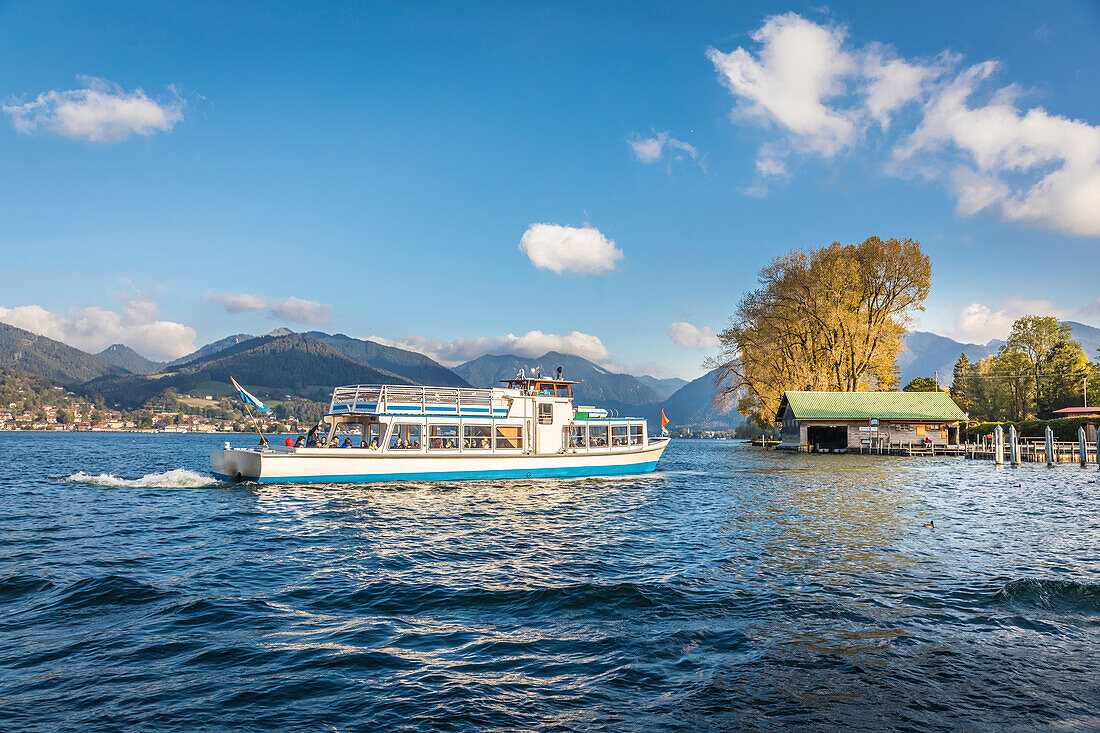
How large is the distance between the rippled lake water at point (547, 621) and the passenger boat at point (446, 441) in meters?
7.28

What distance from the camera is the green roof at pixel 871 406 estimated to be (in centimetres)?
5981

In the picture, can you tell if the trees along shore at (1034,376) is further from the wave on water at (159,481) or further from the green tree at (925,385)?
the wave on water at (159,481)

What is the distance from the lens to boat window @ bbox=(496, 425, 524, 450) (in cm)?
3269

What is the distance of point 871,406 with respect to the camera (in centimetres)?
6112

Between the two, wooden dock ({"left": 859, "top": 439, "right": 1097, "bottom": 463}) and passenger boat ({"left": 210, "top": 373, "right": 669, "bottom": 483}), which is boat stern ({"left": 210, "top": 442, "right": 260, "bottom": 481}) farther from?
wooden dock ({"left": 859, "top": 439, "right": 1097, "bottom": 463})

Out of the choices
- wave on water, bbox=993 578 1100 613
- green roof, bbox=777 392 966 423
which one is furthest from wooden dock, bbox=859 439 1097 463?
wave on water, bbox=993 578 1100 613

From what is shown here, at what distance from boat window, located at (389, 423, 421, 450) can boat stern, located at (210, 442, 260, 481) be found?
6.24 meters

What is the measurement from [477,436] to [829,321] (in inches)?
1819

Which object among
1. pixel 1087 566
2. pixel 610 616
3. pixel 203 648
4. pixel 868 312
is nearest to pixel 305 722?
pixel 203 648

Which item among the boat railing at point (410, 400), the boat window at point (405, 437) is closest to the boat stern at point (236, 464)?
the boat railing at point (410, 400)

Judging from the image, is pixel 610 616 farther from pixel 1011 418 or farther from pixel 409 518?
pixel 1011 418

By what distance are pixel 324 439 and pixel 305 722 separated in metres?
25.5

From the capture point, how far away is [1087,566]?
1320 centimetres

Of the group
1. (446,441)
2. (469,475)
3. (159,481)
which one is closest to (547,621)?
(469,475)
